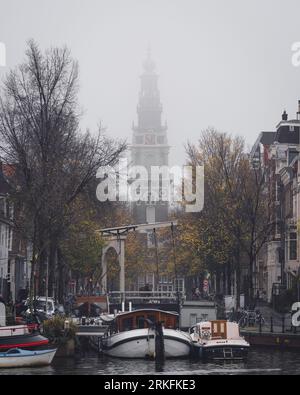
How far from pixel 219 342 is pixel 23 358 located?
11472mm

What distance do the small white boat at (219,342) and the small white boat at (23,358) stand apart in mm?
9311

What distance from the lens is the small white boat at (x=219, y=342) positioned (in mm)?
52719

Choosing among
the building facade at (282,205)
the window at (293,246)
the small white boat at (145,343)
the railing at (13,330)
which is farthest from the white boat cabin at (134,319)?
the window at (293,246)

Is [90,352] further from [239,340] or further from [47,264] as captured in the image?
[47,264]

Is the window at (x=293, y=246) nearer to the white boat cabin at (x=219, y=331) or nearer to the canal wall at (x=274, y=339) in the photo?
the canal wall at (x=274, y=339)

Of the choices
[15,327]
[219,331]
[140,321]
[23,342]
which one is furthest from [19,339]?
[219,331]

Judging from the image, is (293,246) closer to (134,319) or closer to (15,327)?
(134,319)

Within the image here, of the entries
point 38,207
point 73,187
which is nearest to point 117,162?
point 73,187

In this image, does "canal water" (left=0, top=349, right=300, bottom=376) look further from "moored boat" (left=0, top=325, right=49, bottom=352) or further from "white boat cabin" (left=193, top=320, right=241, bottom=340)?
"white boat cabin" (left=193, top=320, right=241, bottom=340)

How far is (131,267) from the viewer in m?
125

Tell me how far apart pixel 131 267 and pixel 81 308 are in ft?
202

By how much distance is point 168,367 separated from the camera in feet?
163
